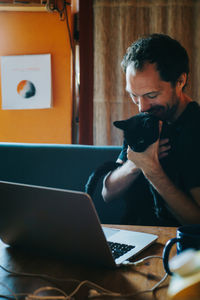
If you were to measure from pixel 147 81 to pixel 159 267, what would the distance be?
0.70 metres

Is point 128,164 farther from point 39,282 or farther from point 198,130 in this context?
point 39,282

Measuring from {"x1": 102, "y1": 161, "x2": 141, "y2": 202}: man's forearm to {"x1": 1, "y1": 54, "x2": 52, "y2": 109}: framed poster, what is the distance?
0.97 metres

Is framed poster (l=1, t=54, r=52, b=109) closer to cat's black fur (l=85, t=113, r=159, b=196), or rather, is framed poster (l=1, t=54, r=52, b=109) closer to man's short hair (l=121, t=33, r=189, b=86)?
man's short hair (l=121, t=33, r=189, b=86)

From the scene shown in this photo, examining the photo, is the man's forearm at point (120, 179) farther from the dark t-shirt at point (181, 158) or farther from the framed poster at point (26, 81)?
the framed poster at point (26, 81)

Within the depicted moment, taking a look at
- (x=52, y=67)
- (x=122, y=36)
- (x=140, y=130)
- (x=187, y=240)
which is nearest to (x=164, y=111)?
(x=140, y=130)

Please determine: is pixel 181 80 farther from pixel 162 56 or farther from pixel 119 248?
Result: pixel 119 248

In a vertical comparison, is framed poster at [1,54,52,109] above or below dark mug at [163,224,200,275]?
above

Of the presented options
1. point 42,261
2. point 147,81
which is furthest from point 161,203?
point 42,261

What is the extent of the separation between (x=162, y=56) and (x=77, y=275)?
0.85 m

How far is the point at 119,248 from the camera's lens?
0.83 meters

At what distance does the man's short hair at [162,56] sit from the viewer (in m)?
1.21

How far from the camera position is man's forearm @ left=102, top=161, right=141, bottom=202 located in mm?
1349

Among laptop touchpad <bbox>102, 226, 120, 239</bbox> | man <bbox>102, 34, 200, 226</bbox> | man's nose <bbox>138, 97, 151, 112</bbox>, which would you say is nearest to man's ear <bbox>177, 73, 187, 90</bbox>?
man <bbox>102, 34, 200, 226</bbox>

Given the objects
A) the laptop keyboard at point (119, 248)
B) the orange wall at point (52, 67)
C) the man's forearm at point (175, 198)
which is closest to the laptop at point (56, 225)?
the laptop keyboard at point (119, 248)
